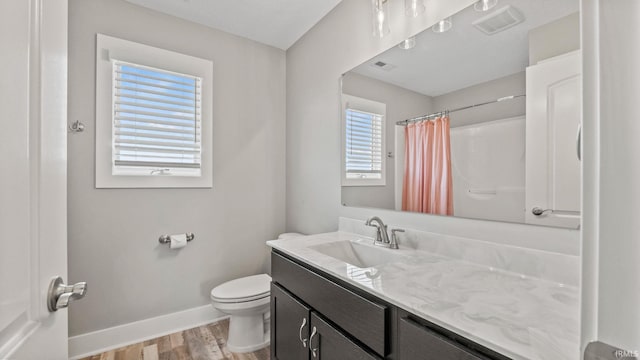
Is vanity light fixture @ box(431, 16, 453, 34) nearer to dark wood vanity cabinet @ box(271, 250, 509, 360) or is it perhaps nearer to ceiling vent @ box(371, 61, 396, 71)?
ceiling vent @ box(371, 61, 396, 71)

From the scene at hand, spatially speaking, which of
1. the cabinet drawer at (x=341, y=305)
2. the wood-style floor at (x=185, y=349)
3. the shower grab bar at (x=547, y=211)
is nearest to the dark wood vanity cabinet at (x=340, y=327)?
the cabinet drawer at (x=341, y=305)

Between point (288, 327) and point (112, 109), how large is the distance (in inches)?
74.5

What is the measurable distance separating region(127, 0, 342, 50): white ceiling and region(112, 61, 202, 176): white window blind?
0.47m

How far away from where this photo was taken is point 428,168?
146 centimetres

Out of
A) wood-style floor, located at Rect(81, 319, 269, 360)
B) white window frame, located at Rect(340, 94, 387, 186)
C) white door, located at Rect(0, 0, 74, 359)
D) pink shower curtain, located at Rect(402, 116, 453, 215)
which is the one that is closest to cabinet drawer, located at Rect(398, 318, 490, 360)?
pink shower curtain, located at Rect(402, 116, 453, 215)

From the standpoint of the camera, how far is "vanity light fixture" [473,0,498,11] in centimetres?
117

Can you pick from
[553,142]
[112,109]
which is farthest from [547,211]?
[112,109]

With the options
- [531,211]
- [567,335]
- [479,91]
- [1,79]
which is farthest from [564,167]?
[1,79]

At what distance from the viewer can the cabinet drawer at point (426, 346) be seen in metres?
Result: 0.67

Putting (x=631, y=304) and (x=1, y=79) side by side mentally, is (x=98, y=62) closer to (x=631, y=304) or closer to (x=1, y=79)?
(x=1, y=79)

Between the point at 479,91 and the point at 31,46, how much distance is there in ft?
4.73

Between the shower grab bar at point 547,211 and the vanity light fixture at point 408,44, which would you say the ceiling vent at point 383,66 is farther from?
the shower grab bar at point 547,211

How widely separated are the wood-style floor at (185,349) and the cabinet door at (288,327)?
1.68 ft

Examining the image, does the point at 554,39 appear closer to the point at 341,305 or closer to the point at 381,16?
the point at 381,16
